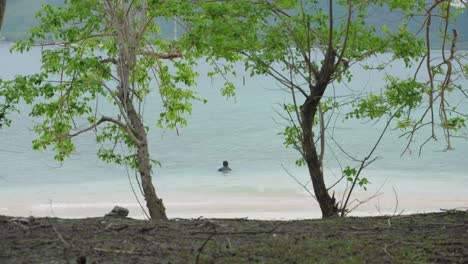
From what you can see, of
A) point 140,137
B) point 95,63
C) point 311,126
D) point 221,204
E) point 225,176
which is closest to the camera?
point 311,126

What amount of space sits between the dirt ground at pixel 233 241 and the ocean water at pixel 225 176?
8.34 m

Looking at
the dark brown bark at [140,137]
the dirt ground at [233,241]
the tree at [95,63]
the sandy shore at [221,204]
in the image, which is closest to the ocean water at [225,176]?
the sandy shore at [221,204]

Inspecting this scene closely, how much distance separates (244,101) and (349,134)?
21.9 m

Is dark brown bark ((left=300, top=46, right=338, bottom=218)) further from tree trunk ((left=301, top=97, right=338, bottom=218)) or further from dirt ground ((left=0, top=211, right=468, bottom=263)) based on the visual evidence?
dirt ground ((left=0, top=211, right=468, bottom=263))

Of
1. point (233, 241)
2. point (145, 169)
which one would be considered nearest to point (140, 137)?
point (145, 169)

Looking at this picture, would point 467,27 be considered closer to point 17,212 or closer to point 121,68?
point 17,212

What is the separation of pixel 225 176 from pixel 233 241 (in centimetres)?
2896

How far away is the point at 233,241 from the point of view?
5660 mm

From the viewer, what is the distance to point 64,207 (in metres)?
26.3

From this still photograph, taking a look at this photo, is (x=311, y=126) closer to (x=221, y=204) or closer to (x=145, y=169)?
(x=145, y=169)

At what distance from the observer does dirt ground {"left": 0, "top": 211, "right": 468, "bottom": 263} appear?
5.04m

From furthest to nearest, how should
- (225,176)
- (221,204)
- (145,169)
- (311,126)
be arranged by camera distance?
(225,176) < (221,204) < (145,169) < (311,126)

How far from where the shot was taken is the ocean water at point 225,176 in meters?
25.5

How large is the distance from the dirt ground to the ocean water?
834 cm
